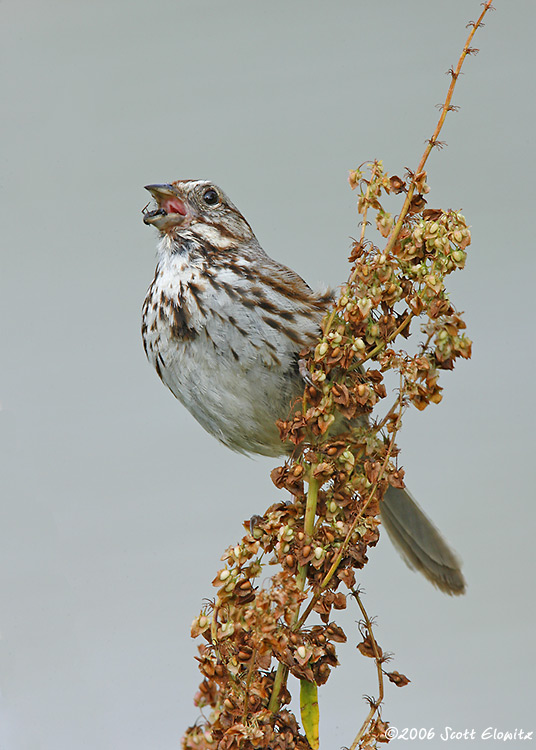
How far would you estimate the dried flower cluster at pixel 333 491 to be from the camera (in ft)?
3.08

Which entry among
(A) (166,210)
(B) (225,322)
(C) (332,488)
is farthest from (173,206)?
(C) (332,488)

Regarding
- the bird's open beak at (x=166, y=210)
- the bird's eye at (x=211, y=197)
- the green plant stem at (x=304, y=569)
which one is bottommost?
the green plant stem at (x=304, y=569)

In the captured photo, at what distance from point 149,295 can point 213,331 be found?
0.17 m

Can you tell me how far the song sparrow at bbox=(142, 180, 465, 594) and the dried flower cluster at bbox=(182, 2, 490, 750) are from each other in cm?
33

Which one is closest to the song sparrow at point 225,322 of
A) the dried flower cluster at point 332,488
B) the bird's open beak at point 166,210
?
the bird's open beak at point 166,210

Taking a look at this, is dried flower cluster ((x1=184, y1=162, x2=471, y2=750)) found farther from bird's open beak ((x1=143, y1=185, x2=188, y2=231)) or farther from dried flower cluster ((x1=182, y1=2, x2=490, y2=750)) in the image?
bird's open beak ((x1=143, y1=185, x2=188, y2=231))

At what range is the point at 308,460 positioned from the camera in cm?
98

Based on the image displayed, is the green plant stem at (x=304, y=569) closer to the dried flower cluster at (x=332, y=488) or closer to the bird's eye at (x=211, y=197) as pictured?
the dried flower cluster at (x=332, y=488)

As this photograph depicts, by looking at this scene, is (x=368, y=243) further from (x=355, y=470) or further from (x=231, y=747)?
(x=231, y=747)

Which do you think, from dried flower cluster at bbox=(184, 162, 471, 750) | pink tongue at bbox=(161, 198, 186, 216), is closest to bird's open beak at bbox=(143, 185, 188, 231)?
pink tongue at bbox=(161, 198, 186, 216)

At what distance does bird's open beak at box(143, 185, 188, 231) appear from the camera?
4.48ft

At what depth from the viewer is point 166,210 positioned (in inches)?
55.0

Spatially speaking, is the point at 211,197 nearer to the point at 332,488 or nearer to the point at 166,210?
the point at 166,210

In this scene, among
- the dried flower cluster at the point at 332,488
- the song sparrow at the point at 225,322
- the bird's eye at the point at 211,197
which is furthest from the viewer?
the bird's eye at the point at 211,197
